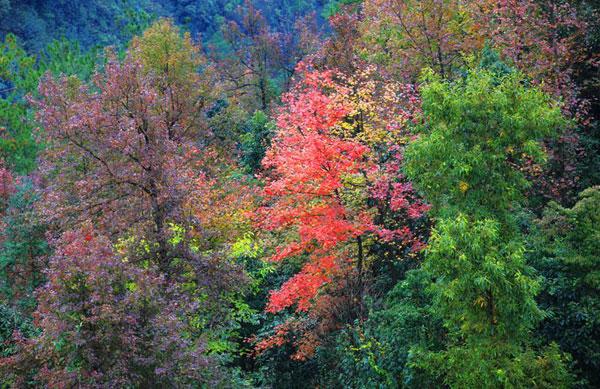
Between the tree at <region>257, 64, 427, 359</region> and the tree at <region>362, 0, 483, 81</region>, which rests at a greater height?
the tree at <region>362, 0, 483, 81</region>

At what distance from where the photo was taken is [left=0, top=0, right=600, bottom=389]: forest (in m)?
9.74

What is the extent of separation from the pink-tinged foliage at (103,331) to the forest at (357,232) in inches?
1.7

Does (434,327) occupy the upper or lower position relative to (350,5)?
lower

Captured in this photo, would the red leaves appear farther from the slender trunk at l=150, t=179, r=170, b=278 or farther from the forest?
the slender trunk at l=150, t=179, r=170, b=278

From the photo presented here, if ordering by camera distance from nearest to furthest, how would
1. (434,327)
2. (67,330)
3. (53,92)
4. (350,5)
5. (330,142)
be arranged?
(67,330), (434,327), (330,142), (53,92), (350,5)

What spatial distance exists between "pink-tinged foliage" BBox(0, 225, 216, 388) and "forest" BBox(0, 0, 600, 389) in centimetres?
4

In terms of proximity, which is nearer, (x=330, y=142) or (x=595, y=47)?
(x=330, y=142)

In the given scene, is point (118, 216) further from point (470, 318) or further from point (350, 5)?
point (350, 5)

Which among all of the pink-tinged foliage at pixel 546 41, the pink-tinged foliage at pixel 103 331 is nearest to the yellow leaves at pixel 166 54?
the pink-tinged foliage at pixel 546 41

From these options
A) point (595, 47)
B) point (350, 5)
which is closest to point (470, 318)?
point (595, 47)

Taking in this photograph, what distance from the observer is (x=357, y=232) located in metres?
14.6

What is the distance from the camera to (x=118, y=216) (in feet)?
42.7

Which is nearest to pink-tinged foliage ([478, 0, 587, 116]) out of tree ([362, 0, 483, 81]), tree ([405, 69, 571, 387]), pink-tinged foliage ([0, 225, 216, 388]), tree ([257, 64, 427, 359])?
tree ([362, 0, 483, 81])

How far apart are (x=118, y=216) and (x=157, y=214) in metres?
0.90
